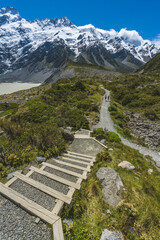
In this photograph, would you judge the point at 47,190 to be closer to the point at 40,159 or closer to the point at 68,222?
the point at 68,222

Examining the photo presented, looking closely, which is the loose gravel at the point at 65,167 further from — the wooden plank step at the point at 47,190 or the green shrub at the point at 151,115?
the green shrub at the point at 151,115

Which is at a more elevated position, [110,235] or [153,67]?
[153,67]

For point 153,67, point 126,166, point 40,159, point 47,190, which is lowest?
point 40,159

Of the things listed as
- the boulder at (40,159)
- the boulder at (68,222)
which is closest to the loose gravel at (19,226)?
the boulder at (68,222)

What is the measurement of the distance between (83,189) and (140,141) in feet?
34.0

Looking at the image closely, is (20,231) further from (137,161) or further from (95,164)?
(137,161)

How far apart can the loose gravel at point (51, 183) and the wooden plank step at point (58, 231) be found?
158 centimetres

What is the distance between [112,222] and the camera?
5.02m

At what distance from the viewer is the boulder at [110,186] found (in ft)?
19.1

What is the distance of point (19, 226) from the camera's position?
4676 millimetres

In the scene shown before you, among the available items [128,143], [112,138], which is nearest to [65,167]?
[112,138]

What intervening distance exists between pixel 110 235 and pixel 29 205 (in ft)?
12.2

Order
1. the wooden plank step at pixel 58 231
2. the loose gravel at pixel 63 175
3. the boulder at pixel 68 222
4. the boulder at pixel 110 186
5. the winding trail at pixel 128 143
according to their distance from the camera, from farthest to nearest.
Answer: the winding trail at pixel 128 143, the loose gravel at pixel 63 175, the boulder at pixel 110 186, the boulder at pixel 68 222, the wooden plank step at pixel 58 231

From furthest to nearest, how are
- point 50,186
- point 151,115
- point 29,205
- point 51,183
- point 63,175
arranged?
point 151,115 → point 63,175 → point 51,183 → point 50,186 → point 29,205
